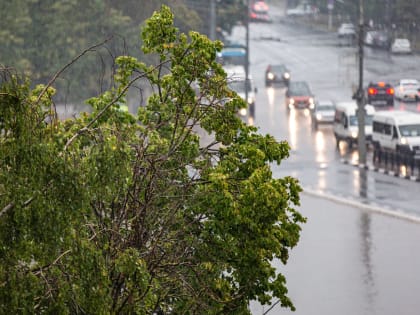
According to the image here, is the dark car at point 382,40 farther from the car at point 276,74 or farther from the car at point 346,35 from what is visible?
the car at point 276,74

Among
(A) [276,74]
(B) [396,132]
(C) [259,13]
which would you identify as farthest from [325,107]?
(C) [259,13]

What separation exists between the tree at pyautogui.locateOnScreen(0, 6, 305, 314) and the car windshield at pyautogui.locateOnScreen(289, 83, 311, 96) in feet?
180

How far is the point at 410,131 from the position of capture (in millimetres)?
50000

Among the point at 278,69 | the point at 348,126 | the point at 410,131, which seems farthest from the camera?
the point at 278,69

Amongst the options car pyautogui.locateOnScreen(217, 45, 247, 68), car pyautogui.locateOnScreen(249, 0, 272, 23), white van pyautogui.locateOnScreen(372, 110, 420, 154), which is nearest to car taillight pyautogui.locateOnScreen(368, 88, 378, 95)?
car pyautogui.locateOnScreen(217, 45, 247, 68)

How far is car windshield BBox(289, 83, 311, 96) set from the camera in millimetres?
72500

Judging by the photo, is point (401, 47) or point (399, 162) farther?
point (401, 47)

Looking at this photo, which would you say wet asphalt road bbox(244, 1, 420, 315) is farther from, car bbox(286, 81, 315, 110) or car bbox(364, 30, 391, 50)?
car bbox(364, 30, 391, 50)

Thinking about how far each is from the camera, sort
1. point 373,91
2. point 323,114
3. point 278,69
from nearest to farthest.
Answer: point 323,114, point 373,91, point 278,69

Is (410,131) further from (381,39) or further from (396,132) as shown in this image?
(381,39)

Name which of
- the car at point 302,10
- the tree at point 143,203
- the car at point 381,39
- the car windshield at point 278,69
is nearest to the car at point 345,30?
the car at point 381,39

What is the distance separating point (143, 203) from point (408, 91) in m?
59.0

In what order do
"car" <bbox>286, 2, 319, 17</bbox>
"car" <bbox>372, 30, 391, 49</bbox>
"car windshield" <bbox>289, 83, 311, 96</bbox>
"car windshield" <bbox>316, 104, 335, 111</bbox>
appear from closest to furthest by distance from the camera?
"car windshield" <bbox>316, 104, 335, 111</bbox>
"car windshield" <bbox>289, 83, 311, 96</bbox>
"car" <bbox>372, 30, 391, 49</bbox>
"car" <bbox>286, 2, 319, 17</bbox>

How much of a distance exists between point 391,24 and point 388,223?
2310 inches
